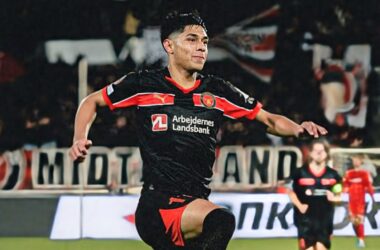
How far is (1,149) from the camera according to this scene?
11250 millimetres

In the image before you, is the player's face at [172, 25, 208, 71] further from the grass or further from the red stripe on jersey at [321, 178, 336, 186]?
the grass

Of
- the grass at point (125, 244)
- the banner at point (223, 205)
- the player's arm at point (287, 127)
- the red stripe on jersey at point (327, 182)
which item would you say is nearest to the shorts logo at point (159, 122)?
the player's arm at point (287, 127)

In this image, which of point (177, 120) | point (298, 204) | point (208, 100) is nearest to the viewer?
point (177, 120)

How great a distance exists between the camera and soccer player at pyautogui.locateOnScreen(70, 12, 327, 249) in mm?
4938

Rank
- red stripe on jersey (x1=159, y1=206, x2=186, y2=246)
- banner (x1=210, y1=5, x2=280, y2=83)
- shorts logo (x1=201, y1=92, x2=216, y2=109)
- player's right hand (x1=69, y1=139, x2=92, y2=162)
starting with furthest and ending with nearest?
banner (x1=210, y1=5, x2=280, y2=83), shorts logo (x1=201, y1=92, x2=216, y2=109), red stripe on jersey (x1=159, y1=206, x2=186, y2=246), player's right hand (x1=69, y1=139, x2=92, y2=162)

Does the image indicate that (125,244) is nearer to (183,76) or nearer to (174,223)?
(183,76)

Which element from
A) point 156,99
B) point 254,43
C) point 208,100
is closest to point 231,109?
point 208,100

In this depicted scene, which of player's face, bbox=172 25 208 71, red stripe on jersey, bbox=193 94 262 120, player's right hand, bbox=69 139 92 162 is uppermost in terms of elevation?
player's face, bbox=172 25 208 71

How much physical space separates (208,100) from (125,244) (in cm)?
553

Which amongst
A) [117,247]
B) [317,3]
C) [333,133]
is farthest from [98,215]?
[317,3]

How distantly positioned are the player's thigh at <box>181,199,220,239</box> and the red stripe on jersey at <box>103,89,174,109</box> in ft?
2.11

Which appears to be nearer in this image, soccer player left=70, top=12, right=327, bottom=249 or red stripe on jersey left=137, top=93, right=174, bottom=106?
soccer player left=70, top=12, right=327, bottom=249

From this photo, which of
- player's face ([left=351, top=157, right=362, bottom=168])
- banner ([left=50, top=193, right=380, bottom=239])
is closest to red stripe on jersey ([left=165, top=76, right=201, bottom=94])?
banner ([left=50, top=193, right=380, bottom=239])

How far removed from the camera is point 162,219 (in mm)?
5020
